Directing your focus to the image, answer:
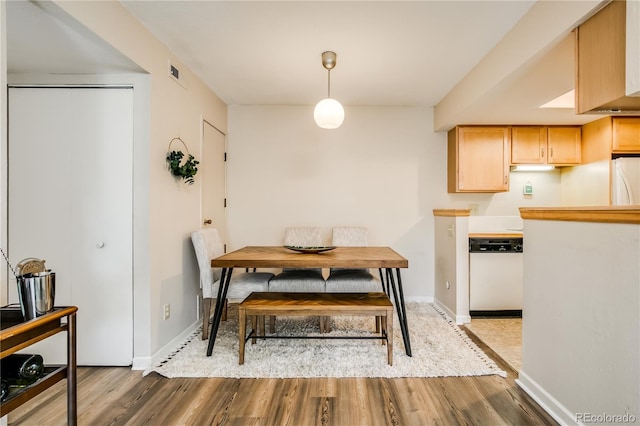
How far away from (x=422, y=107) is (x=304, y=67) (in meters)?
1.83

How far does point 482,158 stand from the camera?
3.71 metres

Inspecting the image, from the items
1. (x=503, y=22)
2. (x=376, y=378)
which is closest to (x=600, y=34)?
(x=503, y=22)

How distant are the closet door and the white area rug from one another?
1.91 ft

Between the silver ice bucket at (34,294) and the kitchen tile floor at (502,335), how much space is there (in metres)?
2.87

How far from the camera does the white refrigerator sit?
10.6 ft

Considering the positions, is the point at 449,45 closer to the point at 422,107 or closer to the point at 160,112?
the point at 422,107

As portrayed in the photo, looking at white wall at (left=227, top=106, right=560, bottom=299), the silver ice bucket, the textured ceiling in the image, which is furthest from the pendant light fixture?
the silver ice bucket

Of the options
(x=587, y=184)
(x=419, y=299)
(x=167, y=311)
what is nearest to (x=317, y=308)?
(x=167, y=311)

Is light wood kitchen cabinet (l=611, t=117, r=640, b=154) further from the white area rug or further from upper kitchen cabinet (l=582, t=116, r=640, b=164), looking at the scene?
Result: the white area rug

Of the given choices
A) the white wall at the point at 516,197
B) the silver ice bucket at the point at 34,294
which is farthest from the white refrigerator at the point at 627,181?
the silver ice bucket at the point at 34,294

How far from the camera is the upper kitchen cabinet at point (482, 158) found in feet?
12.1

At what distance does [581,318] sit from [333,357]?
5.20 feet

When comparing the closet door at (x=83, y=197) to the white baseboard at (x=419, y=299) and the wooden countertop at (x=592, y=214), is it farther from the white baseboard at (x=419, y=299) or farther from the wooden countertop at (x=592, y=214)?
the white baseboard at (x=419, y=299)

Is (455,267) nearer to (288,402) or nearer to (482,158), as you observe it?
(482,158)
